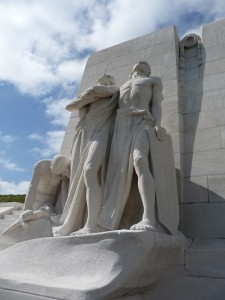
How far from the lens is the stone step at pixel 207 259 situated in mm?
5398

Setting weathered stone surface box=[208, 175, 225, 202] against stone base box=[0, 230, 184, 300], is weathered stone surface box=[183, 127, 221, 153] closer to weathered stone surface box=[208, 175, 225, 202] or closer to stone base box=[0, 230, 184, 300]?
weathered stone surface box=[208, 175, 225, 202]

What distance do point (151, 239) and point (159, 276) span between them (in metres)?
0.85

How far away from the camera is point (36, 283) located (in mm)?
4910

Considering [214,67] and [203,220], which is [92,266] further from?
[214,67]

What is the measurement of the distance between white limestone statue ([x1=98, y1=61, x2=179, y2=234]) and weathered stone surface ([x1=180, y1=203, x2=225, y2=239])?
1.86 feet

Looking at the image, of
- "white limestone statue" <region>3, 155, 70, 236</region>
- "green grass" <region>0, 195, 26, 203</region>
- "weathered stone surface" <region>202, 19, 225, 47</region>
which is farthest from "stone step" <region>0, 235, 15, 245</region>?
"green grass" <region>0, 195, 26, 203</region>

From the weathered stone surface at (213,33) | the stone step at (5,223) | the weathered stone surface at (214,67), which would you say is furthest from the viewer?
the stone step at (5,223)

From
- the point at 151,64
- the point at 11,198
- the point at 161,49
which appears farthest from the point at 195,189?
the point at 11,198

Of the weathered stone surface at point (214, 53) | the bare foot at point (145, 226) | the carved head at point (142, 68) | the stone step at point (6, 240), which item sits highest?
the weathered stone surface at point (214, 53)

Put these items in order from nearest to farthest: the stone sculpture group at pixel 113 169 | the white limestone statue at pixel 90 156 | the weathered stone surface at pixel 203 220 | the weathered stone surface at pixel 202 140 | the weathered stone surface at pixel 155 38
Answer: the stone sculpture group at pixel 113 169 → the white limestone statue at pixel 90 156 → the weathered stone surface at pixel 203 220 → the weathered stone surface at pixel 202 140 → the weathered stone surface at pixel 155 38

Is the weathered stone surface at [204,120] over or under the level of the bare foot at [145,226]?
over

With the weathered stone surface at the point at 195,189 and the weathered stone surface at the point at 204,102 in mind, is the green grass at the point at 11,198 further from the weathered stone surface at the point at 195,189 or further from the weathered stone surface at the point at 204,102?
the weathered stone surface at the point at 195,189

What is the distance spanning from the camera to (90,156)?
19.8 feet

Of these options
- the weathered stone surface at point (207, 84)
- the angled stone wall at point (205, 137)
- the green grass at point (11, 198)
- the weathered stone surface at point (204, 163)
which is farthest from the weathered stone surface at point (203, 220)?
the green grass at point (11, 198)
